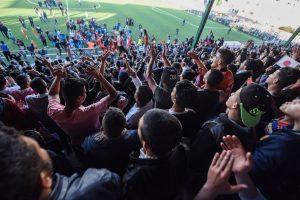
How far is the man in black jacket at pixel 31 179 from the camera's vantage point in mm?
908

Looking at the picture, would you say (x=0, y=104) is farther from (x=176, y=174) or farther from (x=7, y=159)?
(x=176, y=174)

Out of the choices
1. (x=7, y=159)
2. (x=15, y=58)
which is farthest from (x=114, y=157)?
(x=15, y=58)

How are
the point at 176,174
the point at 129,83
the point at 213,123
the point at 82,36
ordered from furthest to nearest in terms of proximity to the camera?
the point at 82,36, the point at 129,83, the point at 213,123, the point at 176,174

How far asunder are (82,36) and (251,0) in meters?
64.0

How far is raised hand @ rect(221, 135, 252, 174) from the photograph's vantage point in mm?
1537

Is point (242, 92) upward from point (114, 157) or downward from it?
upward

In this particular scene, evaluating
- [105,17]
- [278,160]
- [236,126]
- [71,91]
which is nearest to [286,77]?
[236,126]

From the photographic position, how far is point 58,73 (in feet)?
9.68

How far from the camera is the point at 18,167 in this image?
94 centimetres

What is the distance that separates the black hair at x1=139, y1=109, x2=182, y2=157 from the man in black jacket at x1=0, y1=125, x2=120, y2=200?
1.54 feet

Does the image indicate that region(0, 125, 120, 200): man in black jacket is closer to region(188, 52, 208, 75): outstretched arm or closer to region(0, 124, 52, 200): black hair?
region(0, 124, 52, 200): black hair

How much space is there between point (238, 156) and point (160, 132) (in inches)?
28.2

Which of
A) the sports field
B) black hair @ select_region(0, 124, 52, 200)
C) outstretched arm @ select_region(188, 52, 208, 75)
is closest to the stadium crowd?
black hair @ select_region(0, 124, 52, 200)

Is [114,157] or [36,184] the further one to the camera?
[114,157]
